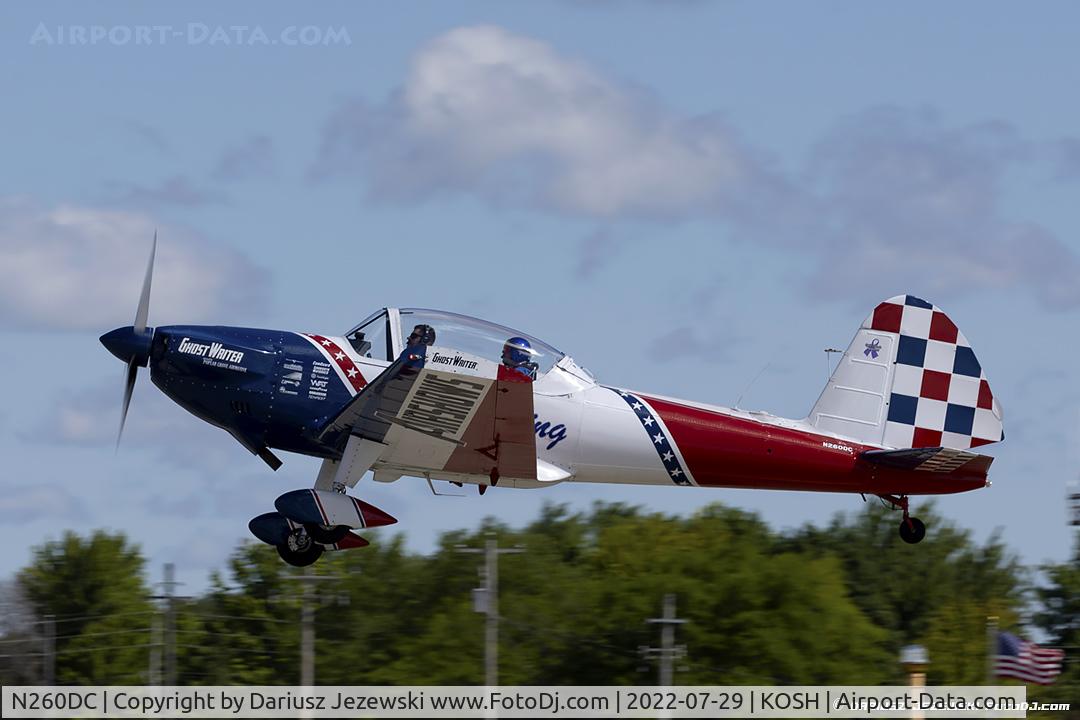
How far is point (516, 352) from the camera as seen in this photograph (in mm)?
14172

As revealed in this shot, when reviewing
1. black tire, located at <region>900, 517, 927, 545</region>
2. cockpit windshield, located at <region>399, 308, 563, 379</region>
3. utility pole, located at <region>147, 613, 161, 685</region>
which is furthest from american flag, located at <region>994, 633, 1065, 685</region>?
utility pole, located at <region>147, 613, 161, 685</region>

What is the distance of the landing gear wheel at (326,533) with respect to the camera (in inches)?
573

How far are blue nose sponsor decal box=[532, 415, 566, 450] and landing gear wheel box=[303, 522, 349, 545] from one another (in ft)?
6.50

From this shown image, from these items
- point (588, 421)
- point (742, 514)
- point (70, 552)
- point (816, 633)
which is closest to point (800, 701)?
point (816, 633)

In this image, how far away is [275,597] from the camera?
120 ft

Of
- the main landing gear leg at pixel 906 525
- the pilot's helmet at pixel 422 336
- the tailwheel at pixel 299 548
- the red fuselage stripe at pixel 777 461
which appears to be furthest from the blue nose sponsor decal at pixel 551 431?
the main landing gear leg at pixel 906 525

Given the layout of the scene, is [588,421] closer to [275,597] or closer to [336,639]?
[336,639]

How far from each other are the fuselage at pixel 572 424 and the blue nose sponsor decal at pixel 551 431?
0.01 metres

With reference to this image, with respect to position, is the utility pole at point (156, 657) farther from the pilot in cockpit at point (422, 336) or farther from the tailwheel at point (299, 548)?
the pilot in cockpit at point (422, 336)

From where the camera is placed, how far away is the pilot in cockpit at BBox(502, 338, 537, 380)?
46.1ft

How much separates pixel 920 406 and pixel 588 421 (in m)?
3.49

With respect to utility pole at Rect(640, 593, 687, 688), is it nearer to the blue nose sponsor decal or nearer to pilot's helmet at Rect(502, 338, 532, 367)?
the blue nose sponsor decal

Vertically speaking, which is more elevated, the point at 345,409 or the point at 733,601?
the point at 345,409

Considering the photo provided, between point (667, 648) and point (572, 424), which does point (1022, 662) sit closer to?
point (667, 648)
